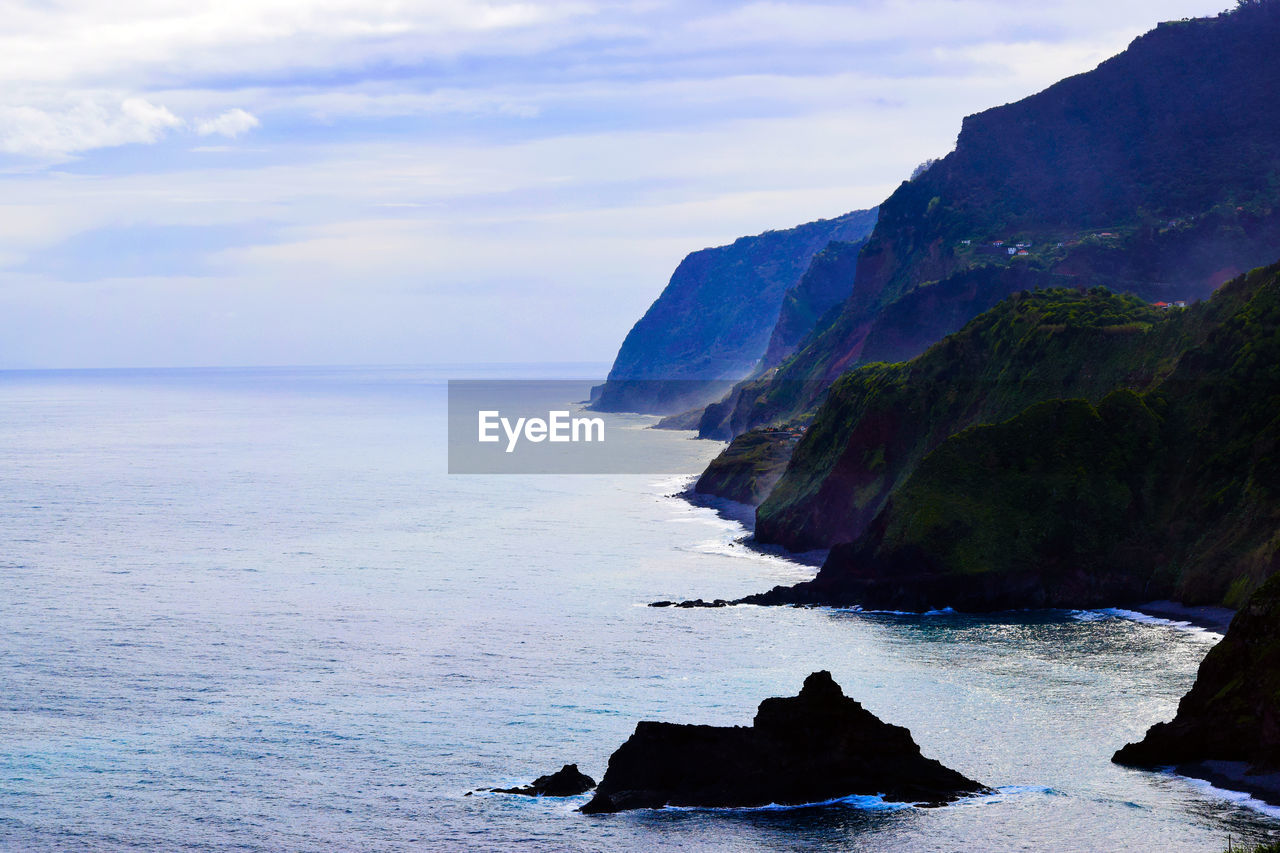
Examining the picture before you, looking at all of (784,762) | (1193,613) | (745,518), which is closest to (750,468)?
(745,518)

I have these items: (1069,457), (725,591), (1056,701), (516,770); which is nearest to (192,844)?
(516,770)

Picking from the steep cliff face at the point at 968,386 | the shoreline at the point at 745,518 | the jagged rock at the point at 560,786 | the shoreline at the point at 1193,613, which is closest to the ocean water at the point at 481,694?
the jagged rock at the point at 560,786

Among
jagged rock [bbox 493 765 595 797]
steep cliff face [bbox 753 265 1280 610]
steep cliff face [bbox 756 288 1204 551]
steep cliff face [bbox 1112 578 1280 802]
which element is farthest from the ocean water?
steep cliff face [bbox 756 288 1204 551]

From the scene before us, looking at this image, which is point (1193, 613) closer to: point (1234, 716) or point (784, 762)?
point (1234, 716)

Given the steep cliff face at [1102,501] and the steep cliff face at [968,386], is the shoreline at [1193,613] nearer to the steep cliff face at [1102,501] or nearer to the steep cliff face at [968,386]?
the steep cliff face at [1102,501]

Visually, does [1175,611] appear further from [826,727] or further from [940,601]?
[826,727]

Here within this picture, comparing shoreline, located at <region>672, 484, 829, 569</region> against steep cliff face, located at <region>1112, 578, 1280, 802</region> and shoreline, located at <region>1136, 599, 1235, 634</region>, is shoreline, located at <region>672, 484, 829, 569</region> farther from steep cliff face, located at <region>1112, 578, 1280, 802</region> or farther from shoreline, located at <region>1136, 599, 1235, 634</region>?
steep cliff face, located at <region>1112, 578, 1280, 802</region>

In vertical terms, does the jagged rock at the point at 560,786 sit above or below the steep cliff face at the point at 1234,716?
below
